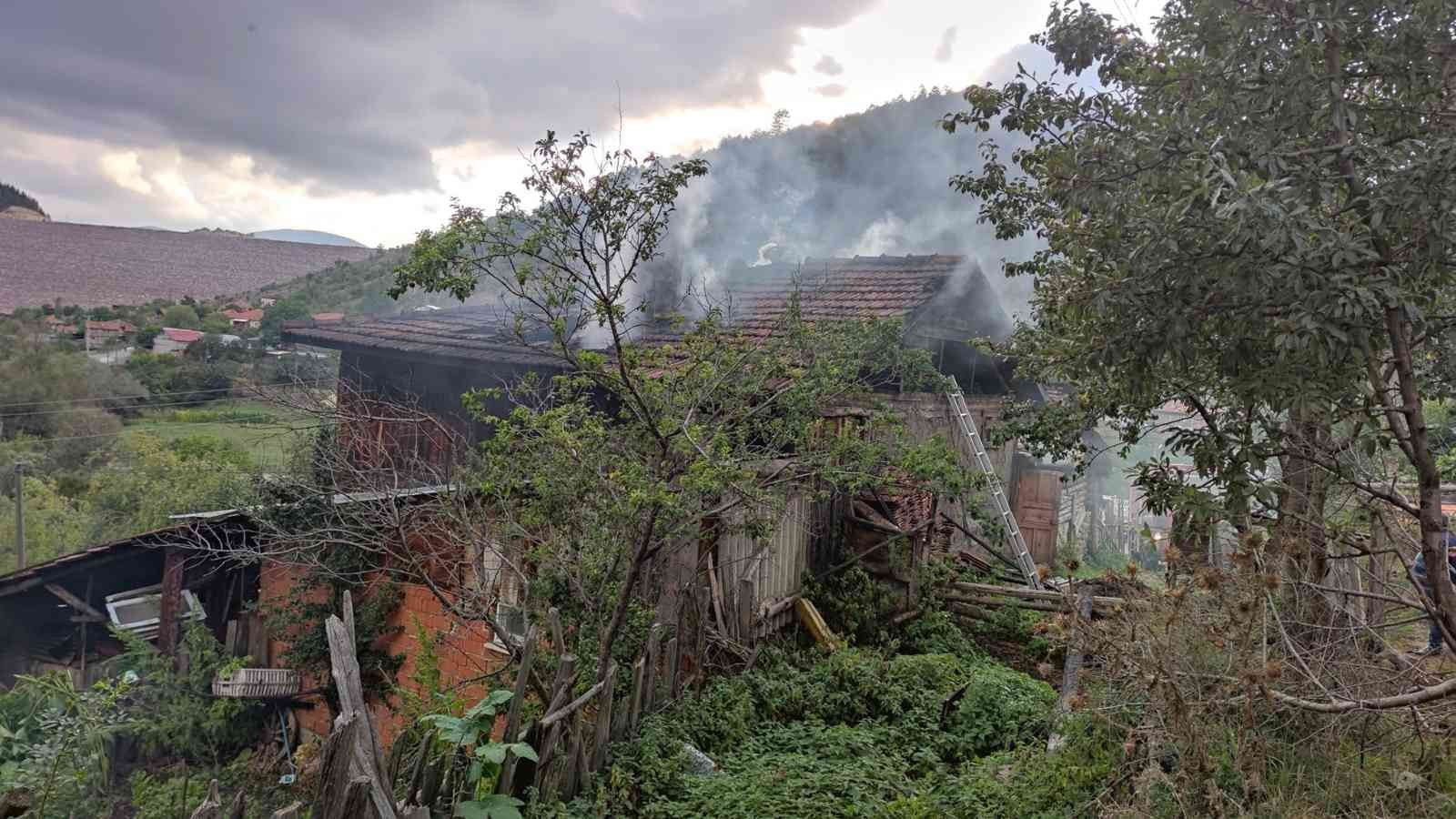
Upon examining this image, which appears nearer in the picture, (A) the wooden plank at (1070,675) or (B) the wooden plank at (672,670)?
(A) the wooden plank at (1070,675)

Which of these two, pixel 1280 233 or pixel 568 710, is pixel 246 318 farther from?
pixel 1280 233

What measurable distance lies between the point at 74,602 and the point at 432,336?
5.16m

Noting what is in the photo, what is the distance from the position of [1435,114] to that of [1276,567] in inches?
88.6

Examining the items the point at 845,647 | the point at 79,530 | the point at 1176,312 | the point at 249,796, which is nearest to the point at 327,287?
the point at 79,530

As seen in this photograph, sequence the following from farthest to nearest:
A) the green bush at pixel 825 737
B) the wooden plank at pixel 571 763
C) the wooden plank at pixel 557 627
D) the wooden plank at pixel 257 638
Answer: the wooden plank at pixel 257 638 → the wooden plank at pixel 557 627 → the green bush at pixel 825 737 → the wooden plank at pixel 571 763

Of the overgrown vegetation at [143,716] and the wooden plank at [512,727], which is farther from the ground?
the wooden plank at [512,727]

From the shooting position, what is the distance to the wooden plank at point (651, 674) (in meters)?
5.68

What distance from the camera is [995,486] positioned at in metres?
10.3

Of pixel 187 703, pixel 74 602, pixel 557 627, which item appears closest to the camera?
pixel 557 627

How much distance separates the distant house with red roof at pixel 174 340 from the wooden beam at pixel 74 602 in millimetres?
17089

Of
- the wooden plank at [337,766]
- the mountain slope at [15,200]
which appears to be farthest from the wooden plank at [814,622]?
the mountain slope at [15,200]

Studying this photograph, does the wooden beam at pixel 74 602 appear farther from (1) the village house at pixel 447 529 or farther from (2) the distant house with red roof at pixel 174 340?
(2) the distant house with red roof at pixel 174 340

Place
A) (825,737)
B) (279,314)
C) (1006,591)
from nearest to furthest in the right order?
(825,737) → (1006,591) → (279,314)

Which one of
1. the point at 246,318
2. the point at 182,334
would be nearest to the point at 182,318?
the point at 246,318
